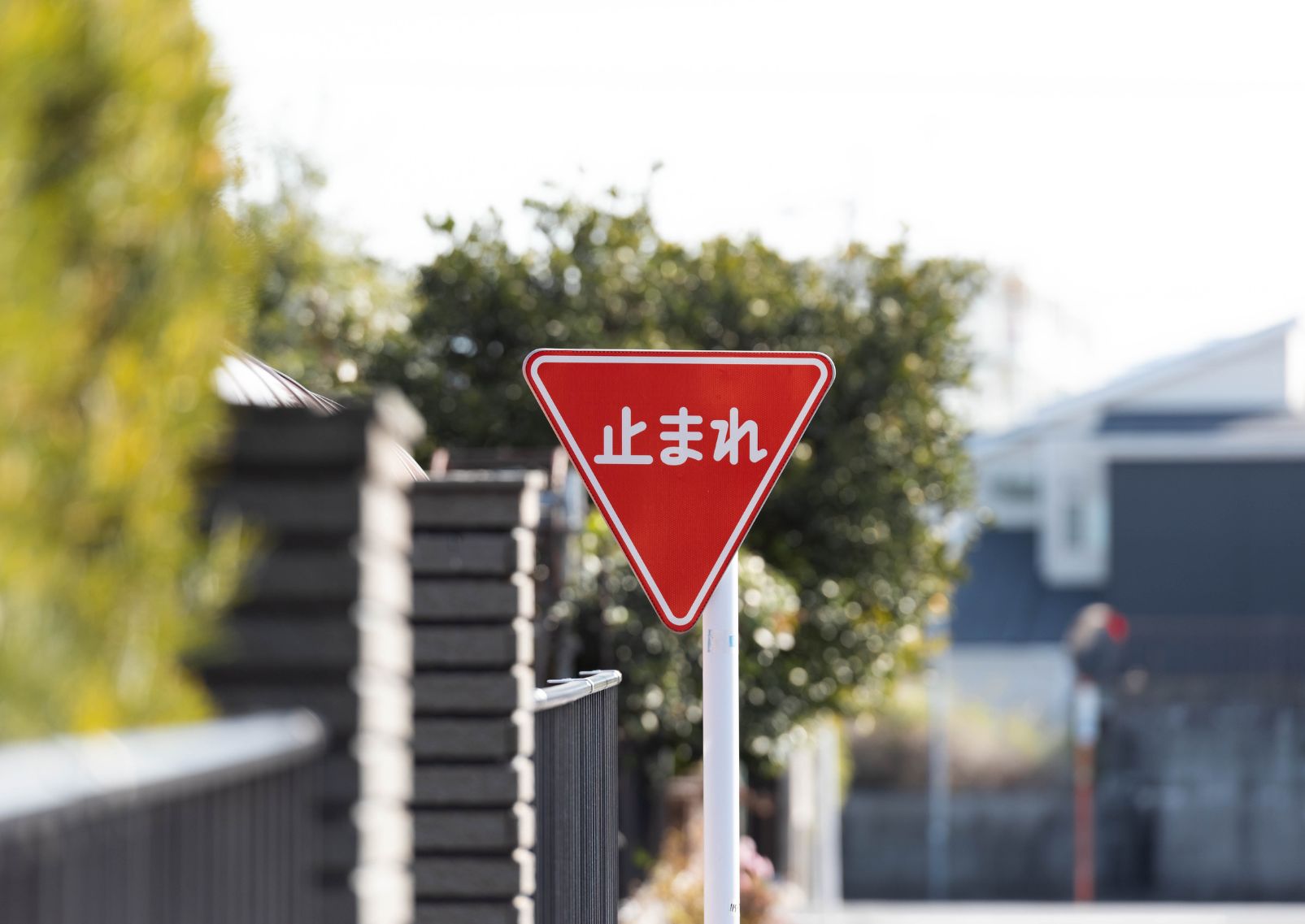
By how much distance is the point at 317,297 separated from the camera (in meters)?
17.5

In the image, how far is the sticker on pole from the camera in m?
4.42

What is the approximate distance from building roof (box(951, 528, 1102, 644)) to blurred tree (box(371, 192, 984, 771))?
19.6 metres

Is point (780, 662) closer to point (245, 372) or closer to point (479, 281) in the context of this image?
point (479, 281)

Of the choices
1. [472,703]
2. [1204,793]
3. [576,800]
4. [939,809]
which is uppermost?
[472,703]

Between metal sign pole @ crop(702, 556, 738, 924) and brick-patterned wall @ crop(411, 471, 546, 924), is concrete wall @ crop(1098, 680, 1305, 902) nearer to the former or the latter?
metal sign pole @ crop(702, 556, 738, 924)

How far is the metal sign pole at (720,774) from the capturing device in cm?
439

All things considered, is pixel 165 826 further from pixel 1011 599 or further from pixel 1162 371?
pixel 1011 599

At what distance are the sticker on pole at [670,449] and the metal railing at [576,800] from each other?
422 mm

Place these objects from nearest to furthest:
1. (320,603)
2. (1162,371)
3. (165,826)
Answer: (165,826)
(320,603)
(1162,371)

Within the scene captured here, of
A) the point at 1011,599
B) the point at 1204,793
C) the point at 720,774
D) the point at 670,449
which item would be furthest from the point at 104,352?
the point at 1011,599

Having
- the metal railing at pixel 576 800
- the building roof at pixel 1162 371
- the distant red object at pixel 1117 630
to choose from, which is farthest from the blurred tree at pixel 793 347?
the building roof at pixel 1162 371

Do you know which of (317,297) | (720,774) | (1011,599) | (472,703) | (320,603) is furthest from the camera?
(1011,599)

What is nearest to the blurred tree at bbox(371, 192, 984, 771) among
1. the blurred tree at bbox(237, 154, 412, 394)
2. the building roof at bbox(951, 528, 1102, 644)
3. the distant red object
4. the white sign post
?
the blurred tree at bbox(237, 154, 412, 394)

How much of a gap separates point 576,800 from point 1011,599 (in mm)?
30440
